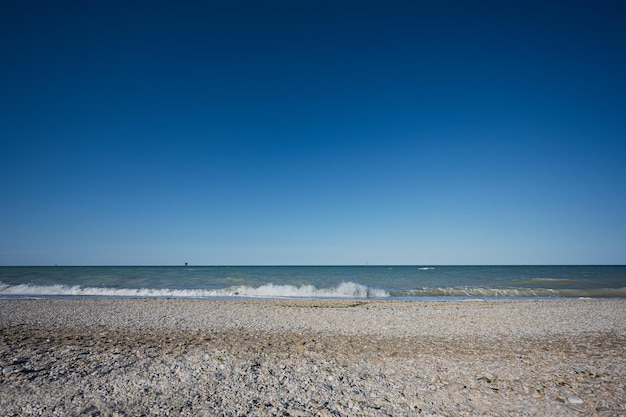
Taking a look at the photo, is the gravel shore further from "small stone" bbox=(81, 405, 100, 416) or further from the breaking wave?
the breaking wave

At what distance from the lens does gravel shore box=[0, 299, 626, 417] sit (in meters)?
4.68

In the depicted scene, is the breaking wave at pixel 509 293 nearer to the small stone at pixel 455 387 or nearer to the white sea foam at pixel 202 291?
the white sea foam at pixel 202 291

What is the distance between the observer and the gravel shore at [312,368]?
4676 millimetres

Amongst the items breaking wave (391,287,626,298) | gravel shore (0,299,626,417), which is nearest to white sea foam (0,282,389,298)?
breaking wave (391,287,626,298)

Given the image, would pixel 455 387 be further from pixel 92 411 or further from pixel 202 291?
pixel 202 291

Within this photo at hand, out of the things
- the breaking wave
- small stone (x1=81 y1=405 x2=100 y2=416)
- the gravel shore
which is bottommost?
the breaking wave

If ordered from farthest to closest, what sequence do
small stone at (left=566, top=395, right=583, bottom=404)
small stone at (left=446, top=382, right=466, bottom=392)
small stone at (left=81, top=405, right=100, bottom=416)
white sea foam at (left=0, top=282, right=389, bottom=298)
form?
1. white sea foam at (left=0, top=282, right=389, bottom=298)
2. small stone at (left=446, top=382, right=466, bottom=392)
3. small stone at (left=566, top=395, right=583, bottom=404)
4. small stone at (left=81, top=405, right=100, bottom=416)

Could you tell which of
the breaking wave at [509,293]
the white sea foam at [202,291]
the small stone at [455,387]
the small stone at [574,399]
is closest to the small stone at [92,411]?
the small stone at [455,387]

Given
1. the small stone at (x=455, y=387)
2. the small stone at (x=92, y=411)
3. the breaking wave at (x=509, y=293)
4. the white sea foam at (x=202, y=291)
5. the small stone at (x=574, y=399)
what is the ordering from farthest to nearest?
the white sea foam at (x=202, y=291) → the breaking wave at (x=509, y=293) → the small stone at (x=455, y=387) → the small stone at (x=574, y=399) → the small stone at (x=92, y=411)

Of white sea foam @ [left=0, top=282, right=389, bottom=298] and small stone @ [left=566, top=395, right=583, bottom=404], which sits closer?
small stone @ [left=566, top=395, right=583, bottom=404]

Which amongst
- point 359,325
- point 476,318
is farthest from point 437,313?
point 359,325

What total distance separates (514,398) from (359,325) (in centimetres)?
602

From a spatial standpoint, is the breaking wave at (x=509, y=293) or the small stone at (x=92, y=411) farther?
the breaking wave at (x=509, y=293)

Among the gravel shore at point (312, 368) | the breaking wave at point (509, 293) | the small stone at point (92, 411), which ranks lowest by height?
the breaking wave at point (509, 293)
